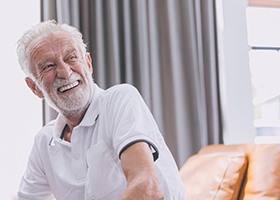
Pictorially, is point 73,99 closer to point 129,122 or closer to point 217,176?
point 129,122

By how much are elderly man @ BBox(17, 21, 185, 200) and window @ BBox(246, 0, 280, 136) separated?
1.87 m

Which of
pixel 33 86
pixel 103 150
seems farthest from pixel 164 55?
pixel 103 150

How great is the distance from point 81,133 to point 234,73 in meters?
1.71

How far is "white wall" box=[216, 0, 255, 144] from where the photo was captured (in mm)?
3021

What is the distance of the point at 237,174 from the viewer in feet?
6.98

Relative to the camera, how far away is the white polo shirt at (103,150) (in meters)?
1.36

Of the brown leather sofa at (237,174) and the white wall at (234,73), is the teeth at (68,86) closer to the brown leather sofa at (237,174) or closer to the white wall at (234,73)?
the brown leather sofa at (237,174)

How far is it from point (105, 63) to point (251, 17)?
3.87 feet

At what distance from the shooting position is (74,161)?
158 cm

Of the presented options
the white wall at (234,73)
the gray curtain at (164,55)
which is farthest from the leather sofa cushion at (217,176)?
the white wall at (234,73)

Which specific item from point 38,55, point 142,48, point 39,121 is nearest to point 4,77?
point 39,121

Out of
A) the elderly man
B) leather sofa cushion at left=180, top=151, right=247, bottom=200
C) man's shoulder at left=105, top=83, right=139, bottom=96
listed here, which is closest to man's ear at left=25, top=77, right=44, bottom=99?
the elderly man

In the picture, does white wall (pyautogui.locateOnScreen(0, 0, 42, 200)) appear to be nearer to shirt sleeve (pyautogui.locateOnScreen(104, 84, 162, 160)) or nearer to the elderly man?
the elderly man

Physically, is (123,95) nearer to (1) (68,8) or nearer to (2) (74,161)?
(2) (74,161)
